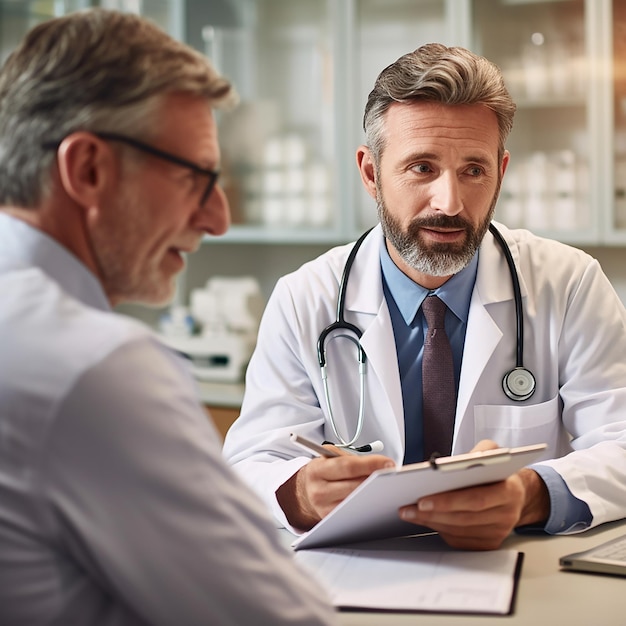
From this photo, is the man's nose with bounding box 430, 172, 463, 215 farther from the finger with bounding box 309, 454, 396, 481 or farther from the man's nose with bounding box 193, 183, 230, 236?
the man's nose with bounding box 193, 183, 230, 236

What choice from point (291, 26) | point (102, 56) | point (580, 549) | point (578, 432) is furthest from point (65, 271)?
point (291, 26)

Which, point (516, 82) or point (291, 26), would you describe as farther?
point (291, 26)

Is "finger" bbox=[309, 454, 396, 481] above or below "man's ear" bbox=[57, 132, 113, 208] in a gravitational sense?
below

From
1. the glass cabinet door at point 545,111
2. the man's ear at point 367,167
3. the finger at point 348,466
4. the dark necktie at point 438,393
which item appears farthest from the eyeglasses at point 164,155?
the glass cabinet door at point 545,111

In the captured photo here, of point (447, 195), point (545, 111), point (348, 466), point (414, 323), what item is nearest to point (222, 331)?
point (545, 111)

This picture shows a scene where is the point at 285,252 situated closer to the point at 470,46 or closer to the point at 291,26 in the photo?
the point at 291,26

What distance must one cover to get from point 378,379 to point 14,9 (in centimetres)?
288

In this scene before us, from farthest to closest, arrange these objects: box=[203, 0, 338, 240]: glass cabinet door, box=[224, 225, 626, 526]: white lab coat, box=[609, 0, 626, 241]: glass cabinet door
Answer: box=[203, 0, 338, 240]: glass cabinet door → box=[609, 0, 626, 241]: glass cabinet door → box=[224, 225, 626, 526]: white lab coat

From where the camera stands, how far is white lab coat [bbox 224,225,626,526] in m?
1.63

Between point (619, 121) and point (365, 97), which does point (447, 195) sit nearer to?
point (619, 121)

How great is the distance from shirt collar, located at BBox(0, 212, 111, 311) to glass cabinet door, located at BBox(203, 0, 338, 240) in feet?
8.00

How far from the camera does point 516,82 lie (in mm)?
3000

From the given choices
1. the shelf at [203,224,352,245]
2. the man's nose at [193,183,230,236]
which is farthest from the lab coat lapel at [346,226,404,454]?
the shelf at [203,224,352,245]

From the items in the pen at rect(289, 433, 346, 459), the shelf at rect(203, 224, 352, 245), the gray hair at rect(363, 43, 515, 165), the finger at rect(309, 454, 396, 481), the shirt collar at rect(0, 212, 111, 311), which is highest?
the gray hair at rect(363, 43, 515, 165)
